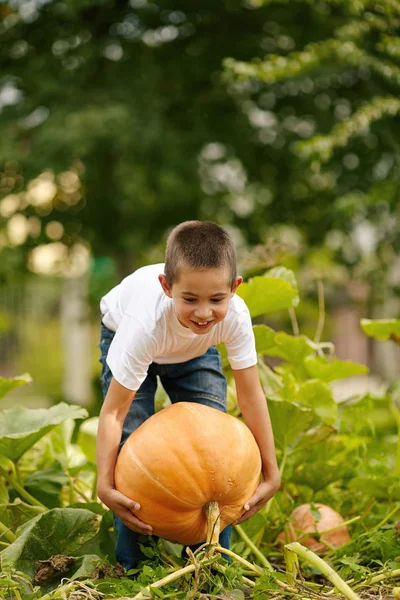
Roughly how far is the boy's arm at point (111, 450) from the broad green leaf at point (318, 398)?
799 millimetres

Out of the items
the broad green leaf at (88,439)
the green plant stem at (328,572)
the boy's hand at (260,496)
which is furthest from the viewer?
the broad green leaf at (88,439)

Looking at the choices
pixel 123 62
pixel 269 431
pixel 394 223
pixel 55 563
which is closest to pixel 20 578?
pixel 55 563

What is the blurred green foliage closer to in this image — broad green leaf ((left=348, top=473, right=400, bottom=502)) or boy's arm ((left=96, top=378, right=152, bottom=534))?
broad green leaf ((left=348, top=473, right=400, bottom=502))

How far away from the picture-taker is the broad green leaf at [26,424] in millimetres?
2258

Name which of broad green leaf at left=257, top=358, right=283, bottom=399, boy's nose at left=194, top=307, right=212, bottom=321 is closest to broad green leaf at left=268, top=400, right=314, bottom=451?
broad green leaf at left=257, top=358, right=283, bottom=399

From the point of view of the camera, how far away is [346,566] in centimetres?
205

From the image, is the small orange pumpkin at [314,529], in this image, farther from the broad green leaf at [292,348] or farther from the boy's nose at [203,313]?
the boy's nose at [203,313]

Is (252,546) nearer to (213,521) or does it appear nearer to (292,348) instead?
(213,521)

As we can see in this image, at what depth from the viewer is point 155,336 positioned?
2020mm

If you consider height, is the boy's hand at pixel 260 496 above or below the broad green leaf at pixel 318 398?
above

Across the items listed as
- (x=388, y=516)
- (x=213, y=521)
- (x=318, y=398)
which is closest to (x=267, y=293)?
(x=318, y=398)

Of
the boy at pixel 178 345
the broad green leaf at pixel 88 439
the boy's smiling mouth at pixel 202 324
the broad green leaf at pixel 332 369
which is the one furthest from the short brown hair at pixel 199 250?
the broad green leaf at pixel 88 439

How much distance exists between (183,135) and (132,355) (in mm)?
4490

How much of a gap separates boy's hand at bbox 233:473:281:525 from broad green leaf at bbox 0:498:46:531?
0.66 meters
